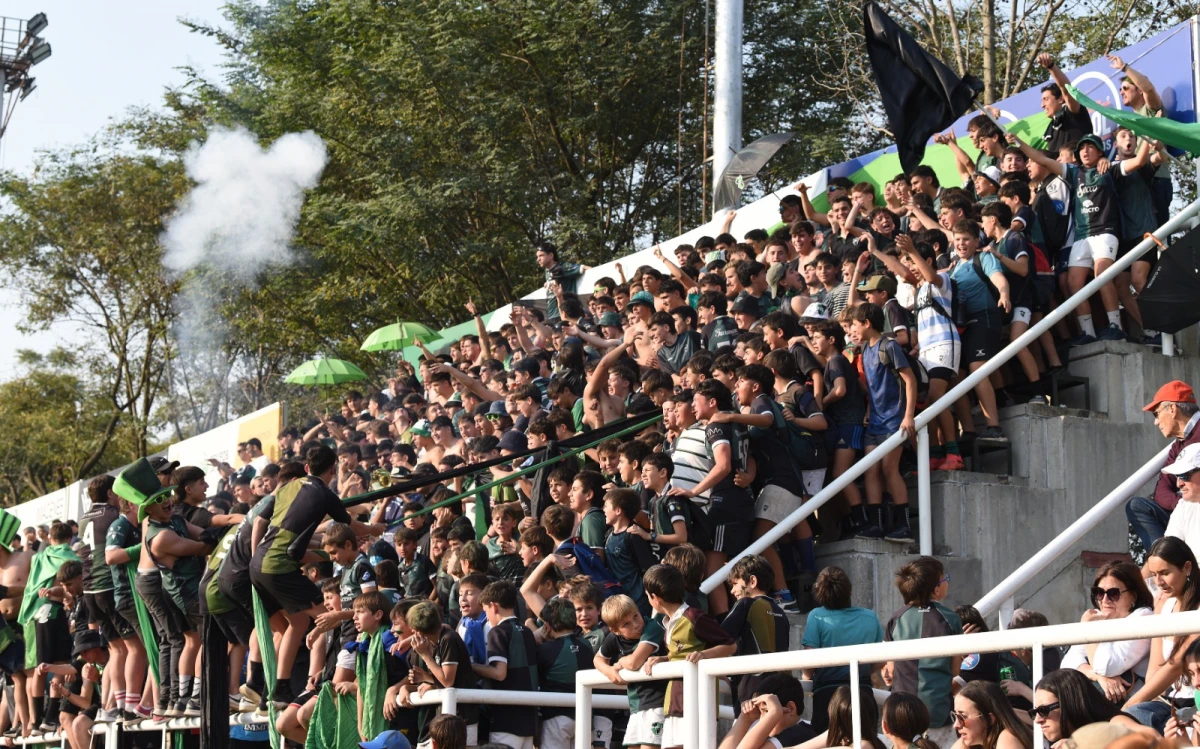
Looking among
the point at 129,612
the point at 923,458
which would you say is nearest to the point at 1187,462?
the point at 923,458

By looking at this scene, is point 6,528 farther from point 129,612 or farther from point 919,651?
point 919,651

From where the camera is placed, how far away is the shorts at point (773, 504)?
8539mm

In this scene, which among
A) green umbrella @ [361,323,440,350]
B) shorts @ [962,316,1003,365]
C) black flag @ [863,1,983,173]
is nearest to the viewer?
shorts @ [962,316,1003,365]

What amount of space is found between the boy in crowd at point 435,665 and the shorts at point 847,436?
106 inches

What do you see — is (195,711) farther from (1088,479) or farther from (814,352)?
(1088,479)

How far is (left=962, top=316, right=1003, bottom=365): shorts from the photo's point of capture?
9.48 metres

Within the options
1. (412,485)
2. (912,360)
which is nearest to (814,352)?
(912,360)

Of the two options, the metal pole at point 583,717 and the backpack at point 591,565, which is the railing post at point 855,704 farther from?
the backpack at point 591,565

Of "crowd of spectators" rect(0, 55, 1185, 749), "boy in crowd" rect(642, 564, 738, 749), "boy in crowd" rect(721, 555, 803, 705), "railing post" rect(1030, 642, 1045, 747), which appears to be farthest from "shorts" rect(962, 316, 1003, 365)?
"railing post" rect(1030, 642, 1045, 747)

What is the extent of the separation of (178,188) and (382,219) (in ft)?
30.9

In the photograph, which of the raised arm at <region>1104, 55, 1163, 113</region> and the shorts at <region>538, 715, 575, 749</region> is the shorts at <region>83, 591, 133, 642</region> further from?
the raised arm at <region>1104, 55, 1163, 113</region>

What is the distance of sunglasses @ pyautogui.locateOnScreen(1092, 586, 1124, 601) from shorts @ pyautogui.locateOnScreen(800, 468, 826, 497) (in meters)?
2.89

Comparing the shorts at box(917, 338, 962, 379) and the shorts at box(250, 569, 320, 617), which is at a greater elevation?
the shorts at box(917, 338, 962, 379)

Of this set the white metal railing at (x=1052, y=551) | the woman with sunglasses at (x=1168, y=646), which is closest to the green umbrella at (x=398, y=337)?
the white metal railing at (x=1052, y=551)
